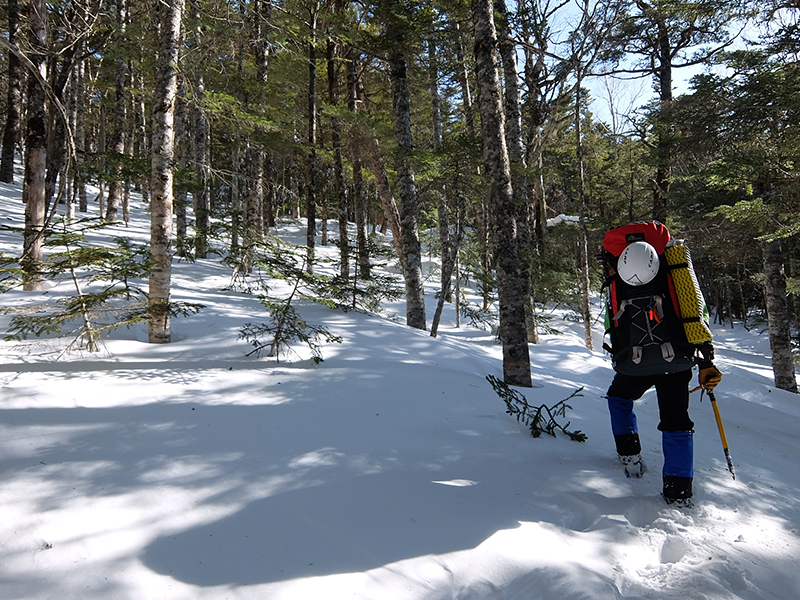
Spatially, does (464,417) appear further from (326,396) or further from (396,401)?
(326,396)

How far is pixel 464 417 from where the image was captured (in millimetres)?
3822

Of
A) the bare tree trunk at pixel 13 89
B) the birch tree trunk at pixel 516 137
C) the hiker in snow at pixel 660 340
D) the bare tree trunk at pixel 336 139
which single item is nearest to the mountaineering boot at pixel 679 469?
the hiker in snow at pixel 660 340

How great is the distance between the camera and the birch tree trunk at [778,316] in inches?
383

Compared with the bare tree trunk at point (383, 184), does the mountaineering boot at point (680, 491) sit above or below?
below

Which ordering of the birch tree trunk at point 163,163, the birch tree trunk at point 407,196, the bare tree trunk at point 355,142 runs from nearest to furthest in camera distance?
the birch tree trunk at point 163,163
the bare tree trunk at point 355,142
the birch tree trunk at point 407,196

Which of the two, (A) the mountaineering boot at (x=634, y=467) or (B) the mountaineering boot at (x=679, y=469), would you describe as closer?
(B) the mountaineering boot at (x=679, y=469)

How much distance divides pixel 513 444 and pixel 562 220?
46.1ft

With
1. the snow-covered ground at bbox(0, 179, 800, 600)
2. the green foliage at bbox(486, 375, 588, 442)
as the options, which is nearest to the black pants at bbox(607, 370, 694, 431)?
the snow-covered ground at bbox(0, 179, 800, 600)

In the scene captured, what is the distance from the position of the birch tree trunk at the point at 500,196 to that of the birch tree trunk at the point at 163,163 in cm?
388

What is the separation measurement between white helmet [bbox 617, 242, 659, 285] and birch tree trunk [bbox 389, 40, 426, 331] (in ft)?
22.7

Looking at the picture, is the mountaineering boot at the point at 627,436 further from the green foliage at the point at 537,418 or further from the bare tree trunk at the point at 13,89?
the bare tree trunk at the point at 13,89

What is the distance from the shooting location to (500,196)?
5.21 m

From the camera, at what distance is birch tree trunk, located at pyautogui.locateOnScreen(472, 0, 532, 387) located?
5168mm

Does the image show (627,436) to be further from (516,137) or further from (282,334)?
(516,137)
